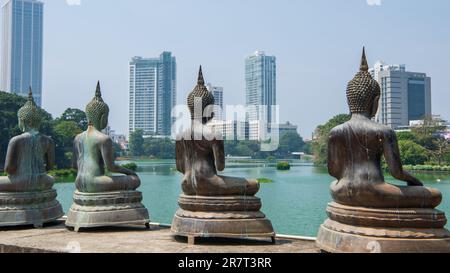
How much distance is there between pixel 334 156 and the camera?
20.2 feet

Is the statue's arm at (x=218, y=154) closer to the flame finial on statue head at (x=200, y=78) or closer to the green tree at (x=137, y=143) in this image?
the flame finial on statue head at (x=200, y=78)

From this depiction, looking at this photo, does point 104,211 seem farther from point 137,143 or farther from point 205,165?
point 137,143

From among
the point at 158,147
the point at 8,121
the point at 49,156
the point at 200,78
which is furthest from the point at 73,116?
the point at 200,78

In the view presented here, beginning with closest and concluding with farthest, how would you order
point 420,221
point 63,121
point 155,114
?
point 420,221
point 155,114
point 63,121

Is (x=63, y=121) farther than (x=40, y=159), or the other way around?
(x=63, y=121)

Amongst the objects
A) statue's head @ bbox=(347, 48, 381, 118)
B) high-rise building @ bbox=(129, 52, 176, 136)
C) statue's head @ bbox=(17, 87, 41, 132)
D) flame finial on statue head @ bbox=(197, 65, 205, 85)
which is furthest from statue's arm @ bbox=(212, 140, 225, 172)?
high-rise building @ bbox=(129, 52, 176, 136)

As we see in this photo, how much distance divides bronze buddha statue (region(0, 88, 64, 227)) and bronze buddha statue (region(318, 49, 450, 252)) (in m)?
6.04

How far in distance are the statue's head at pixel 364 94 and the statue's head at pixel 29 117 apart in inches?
260

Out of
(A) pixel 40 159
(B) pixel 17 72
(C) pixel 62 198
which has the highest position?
(B) pixel 17 72

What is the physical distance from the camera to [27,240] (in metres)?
7.75

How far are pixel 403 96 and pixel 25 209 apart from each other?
8804 centimetres

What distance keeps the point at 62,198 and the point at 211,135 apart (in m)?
21.5
